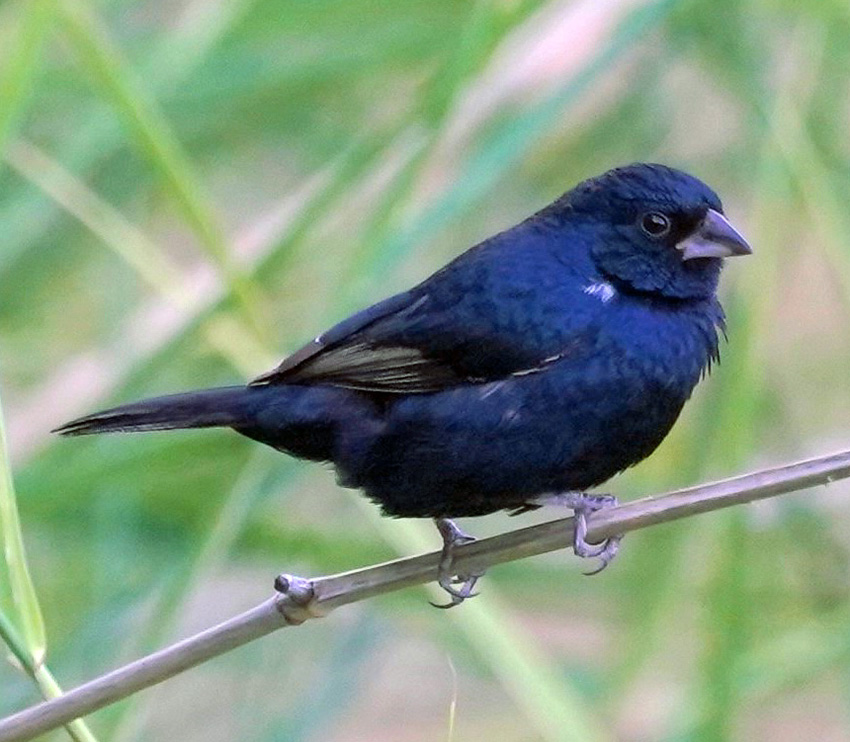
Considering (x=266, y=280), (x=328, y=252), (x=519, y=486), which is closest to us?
(x=519, y=486)

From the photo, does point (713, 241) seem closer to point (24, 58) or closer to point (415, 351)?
point (415, 351)

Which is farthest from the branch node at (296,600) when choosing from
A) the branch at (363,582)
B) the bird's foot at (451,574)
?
the bird's foot at (451,574)

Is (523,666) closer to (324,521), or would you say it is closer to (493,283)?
(493,283)

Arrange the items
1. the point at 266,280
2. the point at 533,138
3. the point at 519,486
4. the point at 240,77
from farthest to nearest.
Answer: the point at 240,77
the point at 266,280
the point at 533,138
the point at 519,486

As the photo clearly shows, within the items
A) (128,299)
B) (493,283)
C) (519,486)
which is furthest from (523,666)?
(128,299)

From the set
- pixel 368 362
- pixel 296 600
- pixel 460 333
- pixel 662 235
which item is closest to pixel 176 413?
pixel 368 362
